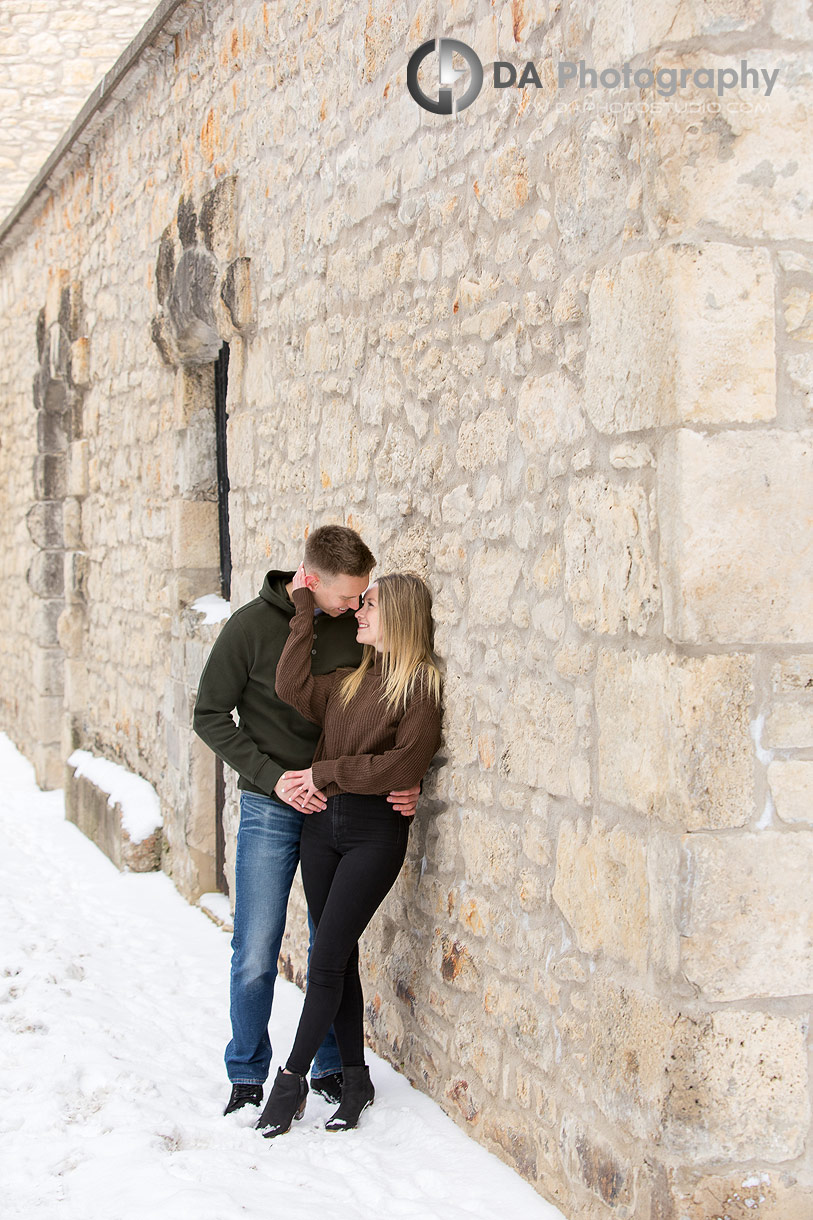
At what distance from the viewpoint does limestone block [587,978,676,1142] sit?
2.39 m

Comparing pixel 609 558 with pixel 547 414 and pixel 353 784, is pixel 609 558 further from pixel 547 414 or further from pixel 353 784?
pixel 353 784

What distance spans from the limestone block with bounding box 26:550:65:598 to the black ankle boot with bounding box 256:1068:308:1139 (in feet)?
22.1

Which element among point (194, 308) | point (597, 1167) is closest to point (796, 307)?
point (597, 1167)

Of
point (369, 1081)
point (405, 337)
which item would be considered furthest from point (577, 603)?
point (369, 1081)

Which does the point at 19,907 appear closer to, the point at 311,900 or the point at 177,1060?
the point at 177,1060

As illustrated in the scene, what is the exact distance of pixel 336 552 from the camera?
342cm

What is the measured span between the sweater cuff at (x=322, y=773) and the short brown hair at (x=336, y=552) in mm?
544

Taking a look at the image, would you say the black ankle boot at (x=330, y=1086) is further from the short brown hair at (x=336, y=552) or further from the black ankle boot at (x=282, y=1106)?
the short brown hair at (x=336, y=552)

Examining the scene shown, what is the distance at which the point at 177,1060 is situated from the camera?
12.9 feet

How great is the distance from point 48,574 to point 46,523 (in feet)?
1.33

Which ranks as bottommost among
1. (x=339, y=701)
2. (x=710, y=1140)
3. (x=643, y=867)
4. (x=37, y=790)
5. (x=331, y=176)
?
(x=37, y=790)

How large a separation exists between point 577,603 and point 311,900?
4.33 ft

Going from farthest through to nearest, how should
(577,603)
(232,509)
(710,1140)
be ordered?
(232,509), (577,603), (710,1140)

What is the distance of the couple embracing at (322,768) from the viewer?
10.7 ft
